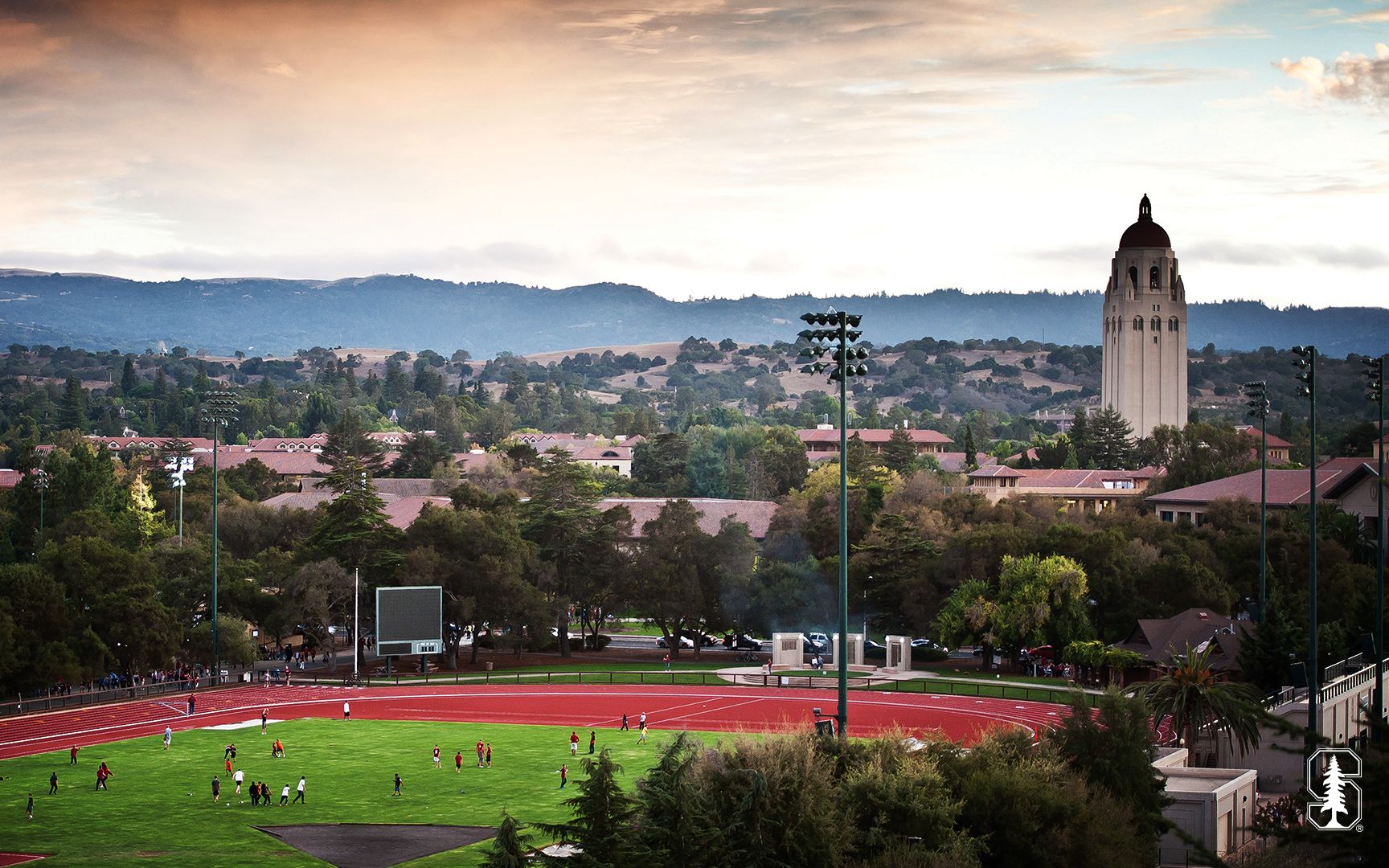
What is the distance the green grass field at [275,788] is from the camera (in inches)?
1658

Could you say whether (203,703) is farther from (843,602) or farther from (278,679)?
(843,602)

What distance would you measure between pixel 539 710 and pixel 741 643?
2570 cm

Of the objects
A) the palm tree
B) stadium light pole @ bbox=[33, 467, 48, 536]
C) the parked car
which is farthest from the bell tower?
the palm tree

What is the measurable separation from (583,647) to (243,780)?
42.3m

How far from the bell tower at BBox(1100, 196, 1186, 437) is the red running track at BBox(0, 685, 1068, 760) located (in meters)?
111

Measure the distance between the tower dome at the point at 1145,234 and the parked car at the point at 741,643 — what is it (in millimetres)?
94341

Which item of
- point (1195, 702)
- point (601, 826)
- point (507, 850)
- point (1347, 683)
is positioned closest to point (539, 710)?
point (1195, 702)

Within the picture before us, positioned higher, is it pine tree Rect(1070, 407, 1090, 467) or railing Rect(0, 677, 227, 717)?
pine tree Rect(1070, 407, 1090, 467)

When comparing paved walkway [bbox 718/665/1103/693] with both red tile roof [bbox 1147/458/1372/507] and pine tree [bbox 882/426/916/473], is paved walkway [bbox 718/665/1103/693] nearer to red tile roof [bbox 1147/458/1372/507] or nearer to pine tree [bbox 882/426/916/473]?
red tile roof [bbox 1147/458/1372/507]

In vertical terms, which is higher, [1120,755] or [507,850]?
[507,850]

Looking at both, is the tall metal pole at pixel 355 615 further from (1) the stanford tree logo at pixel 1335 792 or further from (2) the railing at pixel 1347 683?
(1) the stanford tree logo at pixel 1335 792

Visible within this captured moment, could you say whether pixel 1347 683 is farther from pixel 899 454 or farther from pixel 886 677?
pixel 899 454

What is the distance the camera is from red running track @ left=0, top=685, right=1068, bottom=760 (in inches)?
2409

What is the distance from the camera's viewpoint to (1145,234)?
559ft
